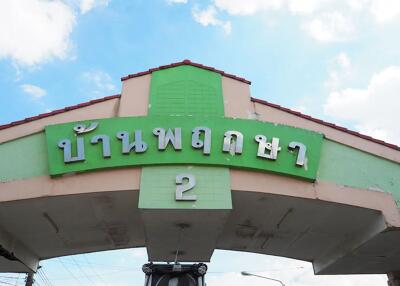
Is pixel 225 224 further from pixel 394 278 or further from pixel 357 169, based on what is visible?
pixel 394 278

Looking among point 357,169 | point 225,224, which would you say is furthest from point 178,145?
point 357,169

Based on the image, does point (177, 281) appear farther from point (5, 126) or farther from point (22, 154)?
point (5, 126)

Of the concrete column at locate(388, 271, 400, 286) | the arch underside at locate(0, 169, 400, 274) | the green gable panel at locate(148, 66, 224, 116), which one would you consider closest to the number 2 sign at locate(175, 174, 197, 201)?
the arch underside at locate(0, 169, 400, 274)

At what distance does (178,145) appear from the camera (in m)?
8.46

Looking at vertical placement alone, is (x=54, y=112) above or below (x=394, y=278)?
above

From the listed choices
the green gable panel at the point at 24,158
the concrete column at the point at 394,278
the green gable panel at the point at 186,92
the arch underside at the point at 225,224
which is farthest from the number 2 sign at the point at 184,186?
the concrete column at the point at 394,278

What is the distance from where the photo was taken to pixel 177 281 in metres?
7.16

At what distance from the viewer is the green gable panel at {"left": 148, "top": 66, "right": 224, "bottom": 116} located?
9.49 metres

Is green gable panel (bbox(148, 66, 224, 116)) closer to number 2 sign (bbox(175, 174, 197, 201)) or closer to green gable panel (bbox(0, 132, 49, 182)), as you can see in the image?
number 2 sign (bbox(175, 174, 197, 201))

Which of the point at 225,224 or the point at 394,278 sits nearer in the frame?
the point at 225,224

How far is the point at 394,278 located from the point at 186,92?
8446mm

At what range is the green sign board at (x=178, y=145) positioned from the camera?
27.5ft

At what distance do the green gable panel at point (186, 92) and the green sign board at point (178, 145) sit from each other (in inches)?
28.6

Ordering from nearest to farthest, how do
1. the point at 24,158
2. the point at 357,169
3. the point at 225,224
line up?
the point at 24,158, the point at 357,169, the point at 225,224
